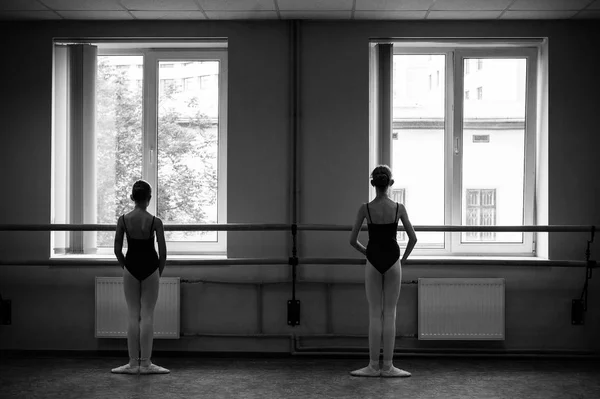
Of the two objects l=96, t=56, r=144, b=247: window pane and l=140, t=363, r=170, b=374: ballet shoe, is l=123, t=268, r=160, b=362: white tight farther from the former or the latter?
l=96, t=56, r=144, b=247: window pane

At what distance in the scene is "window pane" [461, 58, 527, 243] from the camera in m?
5.65

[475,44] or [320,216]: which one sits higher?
[475,44]

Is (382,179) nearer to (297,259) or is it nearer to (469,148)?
(297,259)

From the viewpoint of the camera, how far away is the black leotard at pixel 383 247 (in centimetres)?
452

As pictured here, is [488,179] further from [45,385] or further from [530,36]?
[45,385]

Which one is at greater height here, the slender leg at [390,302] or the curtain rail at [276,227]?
the curtain rail at [276,227]

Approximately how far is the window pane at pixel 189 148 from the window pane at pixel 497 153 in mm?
2119

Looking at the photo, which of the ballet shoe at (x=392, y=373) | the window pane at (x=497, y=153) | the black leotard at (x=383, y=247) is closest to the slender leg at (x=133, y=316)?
the black leotard at (x=383, y=247)

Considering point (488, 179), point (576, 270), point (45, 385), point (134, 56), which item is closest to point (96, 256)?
point (45, 385)

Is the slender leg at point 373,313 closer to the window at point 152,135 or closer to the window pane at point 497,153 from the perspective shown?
the window pane at point 497,153

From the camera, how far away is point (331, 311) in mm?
5449

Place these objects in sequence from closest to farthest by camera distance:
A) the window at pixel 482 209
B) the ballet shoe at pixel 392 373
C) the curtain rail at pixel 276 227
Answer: the ballet shoe at pixel 392 373
the curtain rail at pixel 276 227
the window at pixel 482 209

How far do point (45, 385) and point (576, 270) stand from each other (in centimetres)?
406

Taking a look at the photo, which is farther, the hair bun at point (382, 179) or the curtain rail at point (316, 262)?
the curtain rail at point (316, 262)
